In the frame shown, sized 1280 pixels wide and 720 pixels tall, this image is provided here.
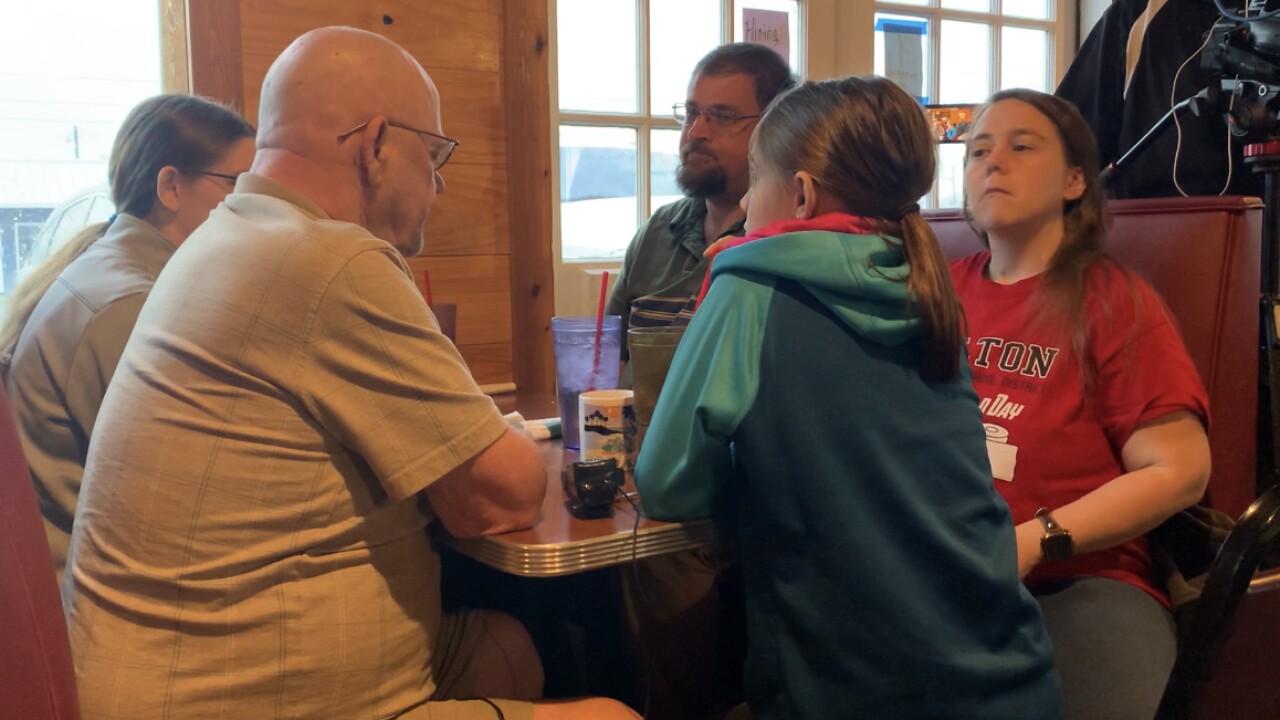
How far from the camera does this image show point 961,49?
3109mm

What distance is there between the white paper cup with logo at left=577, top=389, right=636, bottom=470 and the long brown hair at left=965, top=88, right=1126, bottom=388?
679 mm

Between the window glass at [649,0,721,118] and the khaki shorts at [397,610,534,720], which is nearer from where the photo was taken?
the khaki shorts at [397,610,534,720]

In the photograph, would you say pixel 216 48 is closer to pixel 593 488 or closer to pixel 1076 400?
pixel 593 488

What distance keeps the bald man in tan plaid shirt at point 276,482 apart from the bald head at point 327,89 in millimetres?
137

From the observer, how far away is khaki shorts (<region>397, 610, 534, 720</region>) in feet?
3.17

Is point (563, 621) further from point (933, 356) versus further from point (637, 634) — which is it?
point (933, 356)

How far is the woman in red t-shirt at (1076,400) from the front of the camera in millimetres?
1210

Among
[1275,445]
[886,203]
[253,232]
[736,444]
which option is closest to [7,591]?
[253,232]

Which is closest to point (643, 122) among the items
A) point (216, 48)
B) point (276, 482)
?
point (216, 48)

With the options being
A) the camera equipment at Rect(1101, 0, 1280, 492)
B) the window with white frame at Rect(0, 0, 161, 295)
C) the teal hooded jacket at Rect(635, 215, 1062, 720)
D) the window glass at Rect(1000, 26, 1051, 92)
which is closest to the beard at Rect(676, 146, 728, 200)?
the camera equipment at Rect(1101, 0, 1280, 492)

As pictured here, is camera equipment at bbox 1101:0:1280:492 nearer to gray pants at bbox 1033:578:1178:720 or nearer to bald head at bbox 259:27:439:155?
gray pants at bbox 1033:578:1178:720

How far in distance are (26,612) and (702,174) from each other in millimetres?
1490

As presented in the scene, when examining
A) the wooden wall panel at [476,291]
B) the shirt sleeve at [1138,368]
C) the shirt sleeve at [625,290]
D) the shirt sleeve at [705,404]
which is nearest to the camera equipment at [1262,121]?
the shirt sleeve at [1138,368]

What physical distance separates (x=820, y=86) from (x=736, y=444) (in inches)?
17.2
